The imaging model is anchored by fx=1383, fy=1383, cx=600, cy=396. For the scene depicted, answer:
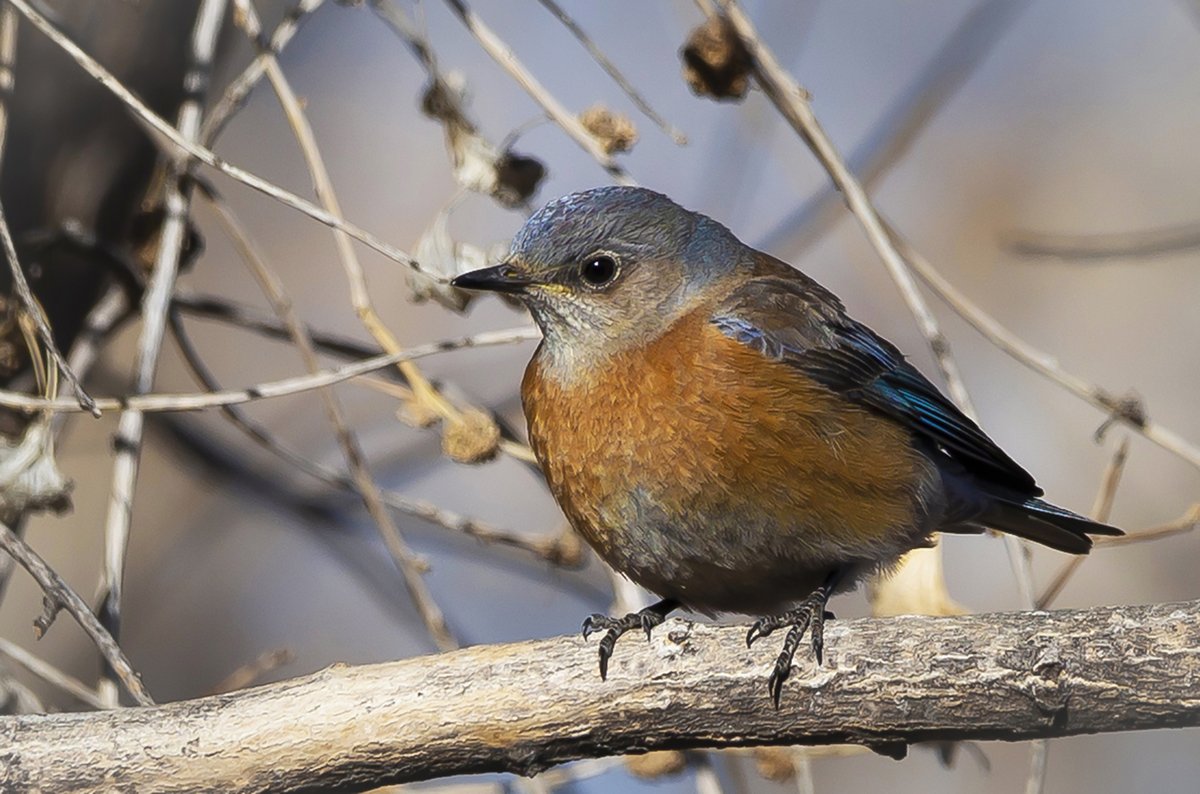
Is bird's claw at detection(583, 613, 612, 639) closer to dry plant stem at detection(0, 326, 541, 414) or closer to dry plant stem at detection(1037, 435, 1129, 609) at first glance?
dry plant stem at detection(0, 326, 541, 414)

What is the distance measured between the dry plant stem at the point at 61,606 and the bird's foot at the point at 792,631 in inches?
58.1

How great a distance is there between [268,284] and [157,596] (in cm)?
327

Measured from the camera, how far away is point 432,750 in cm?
321

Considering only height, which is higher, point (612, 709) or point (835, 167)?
point (835, 167)

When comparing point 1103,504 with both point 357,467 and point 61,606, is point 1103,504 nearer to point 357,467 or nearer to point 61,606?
point 357,467

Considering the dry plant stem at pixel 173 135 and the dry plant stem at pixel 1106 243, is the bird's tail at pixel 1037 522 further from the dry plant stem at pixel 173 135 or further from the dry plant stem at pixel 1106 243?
the dry plant stem at pixel 1106 243

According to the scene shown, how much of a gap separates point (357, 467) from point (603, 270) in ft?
3.42

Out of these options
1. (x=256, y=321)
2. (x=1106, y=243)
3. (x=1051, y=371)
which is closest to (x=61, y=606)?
(x=256, y=321)

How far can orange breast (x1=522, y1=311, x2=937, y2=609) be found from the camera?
3906 mm

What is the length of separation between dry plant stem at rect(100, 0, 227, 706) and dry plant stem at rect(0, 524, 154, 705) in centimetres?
68

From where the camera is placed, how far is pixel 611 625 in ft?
12.0

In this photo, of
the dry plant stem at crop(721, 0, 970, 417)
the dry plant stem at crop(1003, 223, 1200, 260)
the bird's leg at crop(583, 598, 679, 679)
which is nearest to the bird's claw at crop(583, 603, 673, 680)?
the bird's leg at crop(583, 598, 679, 679)

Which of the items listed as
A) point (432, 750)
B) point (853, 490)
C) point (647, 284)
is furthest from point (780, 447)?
point (432, 750)

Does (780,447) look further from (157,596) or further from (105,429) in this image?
(157,596)
